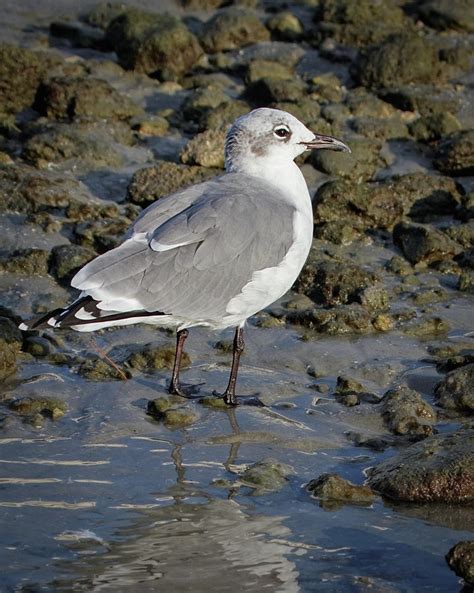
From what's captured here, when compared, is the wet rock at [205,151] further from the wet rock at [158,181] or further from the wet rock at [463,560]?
the wet rock at [463,560]

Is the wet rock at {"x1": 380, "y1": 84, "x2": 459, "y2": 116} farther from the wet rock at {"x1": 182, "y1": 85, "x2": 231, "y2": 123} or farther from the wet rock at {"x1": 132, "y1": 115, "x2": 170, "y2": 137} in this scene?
the wet rock at {"x1": 132, "y1": 115, "x2": 170, "y2": 137}

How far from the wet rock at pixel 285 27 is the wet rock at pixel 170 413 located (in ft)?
21.6

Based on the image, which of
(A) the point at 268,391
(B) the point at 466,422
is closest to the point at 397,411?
(B) the point at 466,422

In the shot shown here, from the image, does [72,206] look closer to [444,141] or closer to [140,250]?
[140,250]

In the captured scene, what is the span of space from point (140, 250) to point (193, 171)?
3.09 metres

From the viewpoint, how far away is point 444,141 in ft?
34.1

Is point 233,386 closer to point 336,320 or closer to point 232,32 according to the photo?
point 336,320

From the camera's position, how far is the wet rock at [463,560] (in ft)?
16.2

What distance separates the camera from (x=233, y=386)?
7.03 metres

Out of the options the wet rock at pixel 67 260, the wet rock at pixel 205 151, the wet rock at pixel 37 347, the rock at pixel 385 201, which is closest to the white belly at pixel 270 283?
the wet rock at pixel 37 347

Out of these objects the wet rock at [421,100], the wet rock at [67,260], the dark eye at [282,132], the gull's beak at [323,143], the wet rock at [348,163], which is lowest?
the wet rock at [67,260]

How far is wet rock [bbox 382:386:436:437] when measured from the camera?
6602 millimetres

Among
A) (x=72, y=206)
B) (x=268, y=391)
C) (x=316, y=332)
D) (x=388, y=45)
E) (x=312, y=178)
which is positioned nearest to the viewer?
(x=268, y=391)

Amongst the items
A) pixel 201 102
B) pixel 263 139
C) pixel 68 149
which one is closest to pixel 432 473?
pixel 263 139
